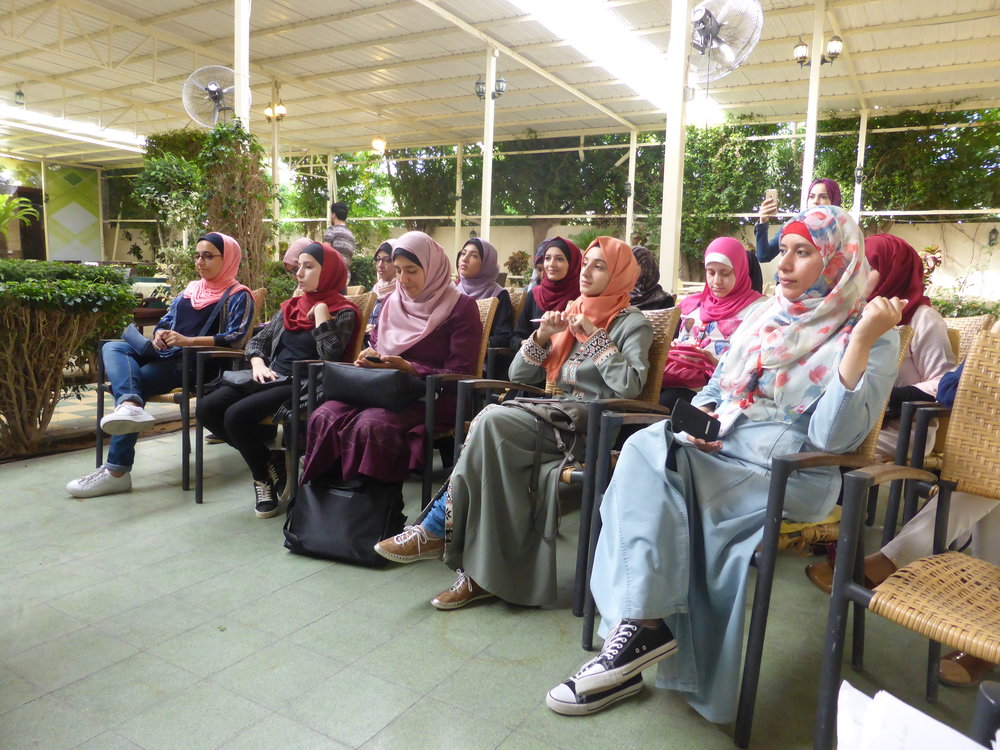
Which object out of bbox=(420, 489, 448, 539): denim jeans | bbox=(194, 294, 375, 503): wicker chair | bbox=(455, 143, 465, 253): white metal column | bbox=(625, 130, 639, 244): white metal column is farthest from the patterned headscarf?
bbox=(455, 143, 465, 253): white metal column

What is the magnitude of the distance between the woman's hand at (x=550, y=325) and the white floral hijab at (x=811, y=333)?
2.28ft

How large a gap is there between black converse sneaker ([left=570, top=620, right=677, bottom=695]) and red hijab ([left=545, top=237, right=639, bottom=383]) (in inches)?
41.2

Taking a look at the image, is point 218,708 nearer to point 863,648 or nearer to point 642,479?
point 642,479

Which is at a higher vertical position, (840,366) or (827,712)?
(840,366)

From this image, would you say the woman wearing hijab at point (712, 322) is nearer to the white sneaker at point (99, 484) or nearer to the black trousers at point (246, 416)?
the black trousers at point (246, 416)


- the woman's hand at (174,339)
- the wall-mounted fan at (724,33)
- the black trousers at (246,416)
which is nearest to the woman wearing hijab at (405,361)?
the black trousers at (246,416)

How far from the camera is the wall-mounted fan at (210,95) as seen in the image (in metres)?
5.53

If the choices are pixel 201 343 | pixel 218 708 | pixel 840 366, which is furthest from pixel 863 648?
pixel 201 343

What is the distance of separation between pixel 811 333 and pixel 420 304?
→ 1.52 m

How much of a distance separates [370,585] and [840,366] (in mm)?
1512

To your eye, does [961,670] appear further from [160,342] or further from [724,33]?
[724,33]

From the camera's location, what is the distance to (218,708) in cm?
153

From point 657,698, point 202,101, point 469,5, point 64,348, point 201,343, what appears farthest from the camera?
point 469,5

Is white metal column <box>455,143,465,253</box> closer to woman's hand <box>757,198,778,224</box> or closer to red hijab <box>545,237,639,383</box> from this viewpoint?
woman's hand <box>757,198,778,224</box>
